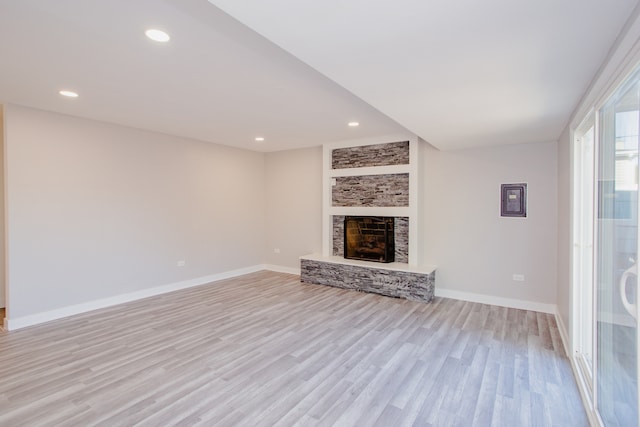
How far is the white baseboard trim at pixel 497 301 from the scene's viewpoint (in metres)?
4.39

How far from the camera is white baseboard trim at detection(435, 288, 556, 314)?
439 cm

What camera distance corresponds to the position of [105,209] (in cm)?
461

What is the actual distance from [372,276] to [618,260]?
11.5ft

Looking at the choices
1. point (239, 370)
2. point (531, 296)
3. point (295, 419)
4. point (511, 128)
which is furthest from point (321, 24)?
point (531, 296)

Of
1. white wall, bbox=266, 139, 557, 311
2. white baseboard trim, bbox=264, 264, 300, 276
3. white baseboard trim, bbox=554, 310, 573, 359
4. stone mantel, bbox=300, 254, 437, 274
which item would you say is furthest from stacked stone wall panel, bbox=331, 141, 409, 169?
white baseboard trim, bbox=554, 310, 573, 359

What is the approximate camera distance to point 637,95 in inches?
64.1

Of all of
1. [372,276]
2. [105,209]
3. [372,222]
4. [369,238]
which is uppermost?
[105,209]

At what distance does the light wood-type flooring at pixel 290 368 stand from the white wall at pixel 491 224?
1.44ft

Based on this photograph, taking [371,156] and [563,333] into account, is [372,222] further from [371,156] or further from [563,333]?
[563,333]

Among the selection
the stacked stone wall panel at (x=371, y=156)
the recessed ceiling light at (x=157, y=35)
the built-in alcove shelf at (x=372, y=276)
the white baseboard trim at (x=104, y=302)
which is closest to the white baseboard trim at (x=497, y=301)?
the built-in alcove shelf at (x=372, y=276)

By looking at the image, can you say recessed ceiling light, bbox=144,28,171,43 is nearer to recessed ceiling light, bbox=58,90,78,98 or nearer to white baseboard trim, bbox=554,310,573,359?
recessed ceiling light, bbox=58,90,78,98

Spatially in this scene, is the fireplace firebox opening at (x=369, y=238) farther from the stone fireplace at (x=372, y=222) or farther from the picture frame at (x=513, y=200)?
the picture frame at (x=513, y=200)

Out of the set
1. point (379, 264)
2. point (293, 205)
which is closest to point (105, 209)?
point (293, 205)

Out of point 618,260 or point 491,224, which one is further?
point 491,224
